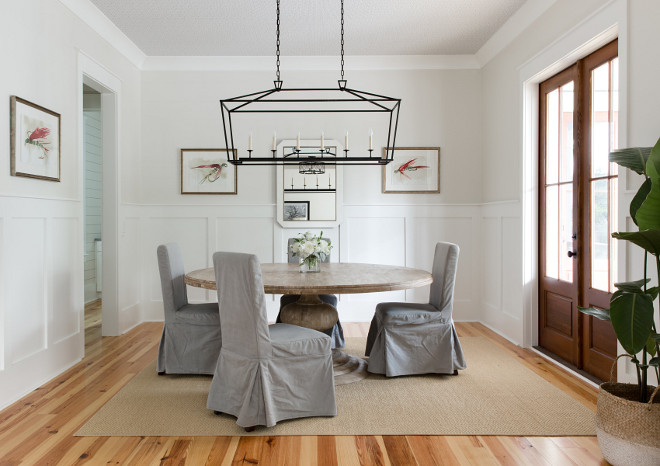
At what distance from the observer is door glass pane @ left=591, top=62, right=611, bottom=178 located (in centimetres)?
301

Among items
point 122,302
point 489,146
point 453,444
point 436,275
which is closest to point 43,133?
point 122,302

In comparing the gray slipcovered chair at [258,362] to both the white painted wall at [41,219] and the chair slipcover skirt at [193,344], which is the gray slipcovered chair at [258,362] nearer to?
the chair slipcover skirt at [193,344]

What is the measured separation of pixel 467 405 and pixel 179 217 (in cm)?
347

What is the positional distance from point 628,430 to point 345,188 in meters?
3.47

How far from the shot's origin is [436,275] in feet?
11.2

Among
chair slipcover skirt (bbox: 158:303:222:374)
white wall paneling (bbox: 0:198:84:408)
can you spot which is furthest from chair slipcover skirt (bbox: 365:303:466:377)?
white wall paneling (bbox: 0:198:84:408)

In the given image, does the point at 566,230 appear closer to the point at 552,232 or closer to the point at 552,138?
the point at 552,232

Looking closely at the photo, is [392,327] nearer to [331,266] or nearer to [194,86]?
[331,266]

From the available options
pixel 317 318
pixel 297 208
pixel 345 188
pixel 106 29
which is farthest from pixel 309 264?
pixel 106 29

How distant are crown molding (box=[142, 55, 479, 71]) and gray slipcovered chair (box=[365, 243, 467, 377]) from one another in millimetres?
2524

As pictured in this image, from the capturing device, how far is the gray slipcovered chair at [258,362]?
92.1 inches

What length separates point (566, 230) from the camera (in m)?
3.51

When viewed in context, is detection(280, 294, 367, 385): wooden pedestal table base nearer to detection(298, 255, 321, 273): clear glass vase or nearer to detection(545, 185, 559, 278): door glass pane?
detection(298, 255, 321, 273): clear glass vase

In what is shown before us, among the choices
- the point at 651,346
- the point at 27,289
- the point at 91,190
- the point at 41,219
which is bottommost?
the point at 651,346
